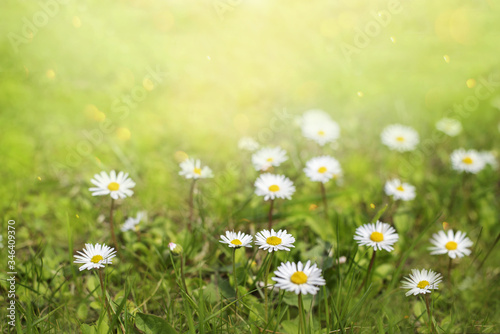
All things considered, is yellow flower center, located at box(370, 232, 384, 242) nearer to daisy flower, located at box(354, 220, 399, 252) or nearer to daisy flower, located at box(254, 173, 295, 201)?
daisy flower, located at box(354, 220, 399, 252)

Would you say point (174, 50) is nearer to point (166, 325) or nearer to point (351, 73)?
point (351, 73)

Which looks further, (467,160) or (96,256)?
(467,160)

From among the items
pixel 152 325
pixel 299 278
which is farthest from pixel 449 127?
pixel 152 325

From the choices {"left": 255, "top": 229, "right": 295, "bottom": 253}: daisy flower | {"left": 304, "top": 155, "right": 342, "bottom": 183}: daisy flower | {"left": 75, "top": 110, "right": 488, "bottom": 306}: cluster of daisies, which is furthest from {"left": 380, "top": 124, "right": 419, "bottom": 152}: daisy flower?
{"left": 255, "top": 229, "right": 295, "bottom": 253}: daisy flower

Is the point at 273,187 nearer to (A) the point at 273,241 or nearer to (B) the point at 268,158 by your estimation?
(B) the point at 268,158

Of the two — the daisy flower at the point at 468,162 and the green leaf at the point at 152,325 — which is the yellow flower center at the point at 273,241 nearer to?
the green leaf at the point at 152,325

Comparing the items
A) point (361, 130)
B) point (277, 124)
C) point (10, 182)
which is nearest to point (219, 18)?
point (277, 124)
